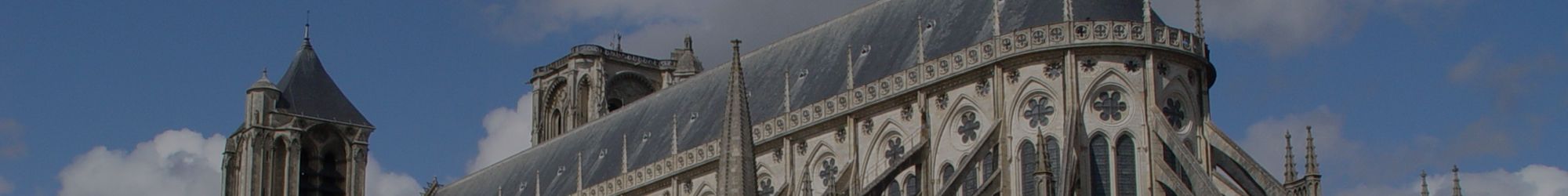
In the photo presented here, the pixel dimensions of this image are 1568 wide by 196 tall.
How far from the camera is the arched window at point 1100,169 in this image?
59.6 meters

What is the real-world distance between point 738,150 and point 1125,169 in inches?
356

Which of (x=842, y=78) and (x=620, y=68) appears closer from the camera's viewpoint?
(x=842, y=78)

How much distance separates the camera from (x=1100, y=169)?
59.7 meters

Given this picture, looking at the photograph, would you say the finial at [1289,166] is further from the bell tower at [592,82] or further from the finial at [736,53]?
the bell tower at [592,82]

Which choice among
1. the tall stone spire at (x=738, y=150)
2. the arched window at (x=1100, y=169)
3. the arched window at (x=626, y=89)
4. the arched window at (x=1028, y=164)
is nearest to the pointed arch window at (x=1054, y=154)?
the arched window at (x=1028, y=164)

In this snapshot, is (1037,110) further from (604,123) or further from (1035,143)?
(604,123)

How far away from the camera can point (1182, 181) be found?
5931cm

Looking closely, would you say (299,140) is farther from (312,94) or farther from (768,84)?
(768,84)

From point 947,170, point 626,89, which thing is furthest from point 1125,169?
point 626,89

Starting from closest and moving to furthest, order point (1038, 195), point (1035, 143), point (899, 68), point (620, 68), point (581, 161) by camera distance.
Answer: point (1038, 195) < point (1035, 143) < point (899, 68) < point (581, 161) < point (620, 68)

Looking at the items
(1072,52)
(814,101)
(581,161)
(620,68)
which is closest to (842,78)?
(814,101)

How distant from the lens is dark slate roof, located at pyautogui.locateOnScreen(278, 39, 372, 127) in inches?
3969

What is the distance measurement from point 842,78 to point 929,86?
19.8ft

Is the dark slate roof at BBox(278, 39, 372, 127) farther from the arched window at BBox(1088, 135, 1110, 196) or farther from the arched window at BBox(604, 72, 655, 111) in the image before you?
the arched window at BBox(1088, 135, 1110, 196)
